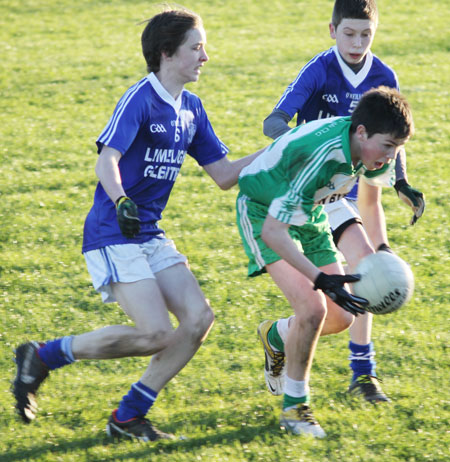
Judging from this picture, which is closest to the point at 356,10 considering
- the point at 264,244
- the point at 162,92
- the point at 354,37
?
the point at 354,37

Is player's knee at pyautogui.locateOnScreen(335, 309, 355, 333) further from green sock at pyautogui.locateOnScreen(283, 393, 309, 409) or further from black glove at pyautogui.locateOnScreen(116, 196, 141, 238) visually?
black glove at pyautogui.locateOnScreen(116, 196, 141, 238)

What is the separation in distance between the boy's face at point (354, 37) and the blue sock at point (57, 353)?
240cm

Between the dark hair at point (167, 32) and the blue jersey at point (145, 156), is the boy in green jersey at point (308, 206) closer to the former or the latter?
the blue jersey at point (145, 156)

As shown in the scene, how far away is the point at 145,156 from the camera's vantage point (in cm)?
430

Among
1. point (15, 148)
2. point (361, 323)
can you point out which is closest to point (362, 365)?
point (361, 323)

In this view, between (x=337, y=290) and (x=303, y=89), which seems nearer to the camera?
(x=337, y=290)

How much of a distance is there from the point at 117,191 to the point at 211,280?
2592 millimetres

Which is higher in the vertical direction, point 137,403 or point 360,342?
point 360,342

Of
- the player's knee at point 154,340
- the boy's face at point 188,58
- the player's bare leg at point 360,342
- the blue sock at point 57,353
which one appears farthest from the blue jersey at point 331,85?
the blue sock at point 57,353

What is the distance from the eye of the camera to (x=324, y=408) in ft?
14.8

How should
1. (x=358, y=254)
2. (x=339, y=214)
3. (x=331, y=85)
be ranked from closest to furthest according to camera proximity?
1. (x=358, y=254)
2. (x=339, y=214)
3. (x=331, y=85)

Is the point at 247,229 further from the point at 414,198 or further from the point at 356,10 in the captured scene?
the point at 356,10

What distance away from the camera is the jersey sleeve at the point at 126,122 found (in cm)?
412

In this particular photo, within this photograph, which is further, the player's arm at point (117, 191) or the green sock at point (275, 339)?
the green sock at point (275, 339)
